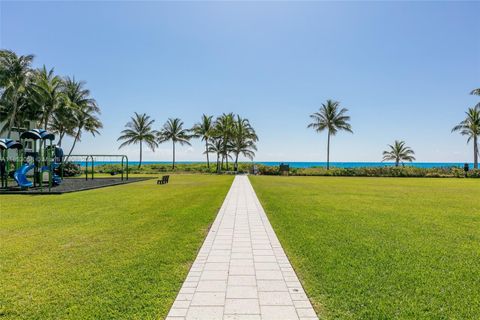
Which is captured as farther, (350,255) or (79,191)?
(79,191)

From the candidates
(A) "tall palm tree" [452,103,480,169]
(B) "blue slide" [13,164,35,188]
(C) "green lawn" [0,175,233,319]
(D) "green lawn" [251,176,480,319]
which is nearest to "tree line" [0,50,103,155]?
(B) "blue slide" [13,164,35,188]

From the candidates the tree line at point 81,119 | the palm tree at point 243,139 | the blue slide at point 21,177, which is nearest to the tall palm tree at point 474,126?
the tree line at point 81,119

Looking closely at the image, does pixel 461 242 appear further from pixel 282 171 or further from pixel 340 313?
pixel 282 171

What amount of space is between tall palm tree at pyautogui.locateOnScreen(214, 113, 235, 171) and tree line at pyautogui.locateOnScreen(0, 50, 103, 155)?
15.8 meters

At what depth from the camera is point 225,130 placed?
3969 centimetres

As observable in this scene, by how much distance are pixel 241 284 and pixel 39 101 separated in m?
31.9

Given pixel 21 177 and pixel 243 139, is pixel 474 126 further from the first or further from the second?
pixel 21 177

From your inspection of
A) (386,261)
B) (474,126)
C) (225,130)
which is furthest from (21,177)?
(474,126)

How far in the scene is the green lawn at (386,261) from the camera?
3246 millimetres

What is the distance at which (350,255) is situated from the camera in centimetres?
500

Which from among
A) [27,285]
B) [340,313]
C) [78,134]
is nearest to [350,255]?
[340,313]

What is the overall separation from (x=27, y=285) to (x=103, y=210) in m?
6.02

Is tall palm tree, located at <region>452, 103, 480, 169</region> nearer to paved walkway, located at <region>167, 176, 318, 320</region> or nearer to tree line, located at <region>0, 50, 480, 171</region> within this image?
tree line, located at <region>0, 50, 480, 171</region>

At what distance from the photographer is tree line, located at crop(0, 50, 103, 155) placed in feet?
82.5
